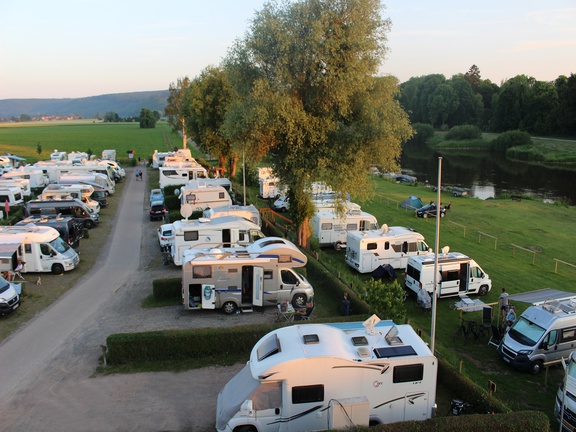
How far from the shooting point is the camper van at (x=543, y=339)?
42.1ft

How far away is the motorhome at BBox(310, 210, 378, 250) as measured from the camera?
81.1 feet

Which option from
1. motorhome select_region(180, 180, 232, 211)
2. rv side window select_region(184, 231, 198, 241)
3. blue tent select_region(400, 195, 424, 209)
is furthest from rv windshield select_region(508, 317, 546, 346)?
blue tent select_region(400, 195, 424, 209)

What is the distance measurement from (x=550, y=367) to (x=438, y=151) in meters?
82.6

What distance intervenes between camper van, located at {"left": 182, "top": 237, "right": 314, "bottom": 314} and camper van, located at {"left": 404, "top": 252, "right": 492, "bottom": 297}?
420 centimetres

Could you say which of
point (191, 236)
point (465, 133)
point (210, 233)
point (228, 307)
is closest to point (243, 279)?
point (228, 307)

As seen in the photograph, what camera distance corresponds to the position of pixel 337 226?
81.8 feet

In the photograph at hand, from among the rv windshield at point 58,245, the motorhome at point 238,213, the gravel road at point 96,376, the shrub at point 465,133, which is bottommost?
the gravel road at point 96,376

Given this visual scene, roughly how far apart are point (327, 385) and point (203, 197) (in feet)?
72.1

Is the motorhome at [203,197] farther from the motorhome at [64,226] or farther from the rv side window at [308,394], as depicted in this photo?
the rv side window at [308,394]

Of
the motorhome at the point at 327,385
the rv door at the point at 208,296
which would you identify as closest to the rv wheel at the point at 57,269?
the rv door at the point at 208,296

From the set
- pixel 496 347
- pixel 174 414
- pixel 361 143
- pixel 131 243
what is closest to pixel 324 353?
pixel 174 414

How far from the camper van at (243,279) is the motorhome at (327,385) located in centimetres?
632

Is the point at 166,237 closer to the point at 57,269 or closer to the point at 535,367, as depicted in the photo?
the point at 57,269

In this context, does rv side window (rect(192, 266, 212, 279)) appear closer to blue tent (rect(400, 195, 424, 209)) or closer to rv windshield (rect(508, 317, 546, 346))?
rv windshield (rect(508, 317, 546, 346))
